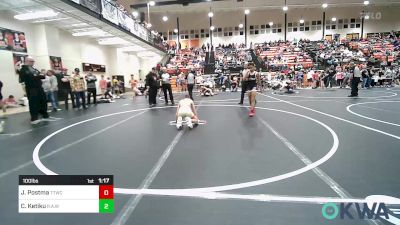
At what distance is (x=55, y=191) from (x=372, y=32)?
45.8 meters

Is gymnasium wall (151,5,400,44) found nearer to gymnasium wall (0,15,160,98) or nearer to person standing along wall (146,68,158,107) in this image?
gymnasium wall (0,15,160,98)

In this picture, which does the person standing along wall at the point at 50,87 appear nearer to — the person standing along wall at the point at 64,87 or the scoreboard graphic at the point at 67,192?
the person standing along wall at the point at 64,87

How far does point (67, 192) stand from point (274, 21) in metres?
41.0

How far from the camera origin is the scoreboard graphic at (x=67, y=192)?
1.84 m

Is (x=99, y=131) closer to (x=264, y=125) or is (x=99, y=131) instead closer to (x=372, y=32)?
(x=264, y=125)

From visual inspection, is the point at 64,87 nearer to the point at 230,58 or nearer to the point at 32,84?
the point at 32,84

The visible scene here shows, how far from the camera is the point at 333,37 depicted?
37.9 meters

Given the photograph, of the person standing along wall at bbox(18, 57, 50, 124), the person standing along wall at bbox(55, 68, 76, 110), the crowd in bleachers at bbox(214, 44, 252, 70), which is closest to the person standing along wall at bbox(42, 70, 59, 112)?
the person standing along wall at bbox(55, 68, 76, 110)

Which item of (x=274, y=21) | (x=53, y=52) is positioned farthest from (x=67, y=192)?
(x=274, y=21)

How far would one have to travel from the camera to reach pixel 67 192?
1.85 m

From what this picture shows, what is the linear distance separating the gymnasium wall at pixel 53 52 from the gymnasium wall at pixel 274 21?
18335 mm

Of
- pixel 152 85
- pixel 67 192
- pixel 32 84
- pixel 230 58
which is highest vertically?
pixel 230 58

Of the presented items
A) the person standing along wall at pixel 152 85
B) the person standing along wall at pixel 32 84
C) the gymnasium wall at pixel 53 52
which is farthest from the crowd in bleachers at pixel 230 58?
the person standing along wall at pixel 32 84

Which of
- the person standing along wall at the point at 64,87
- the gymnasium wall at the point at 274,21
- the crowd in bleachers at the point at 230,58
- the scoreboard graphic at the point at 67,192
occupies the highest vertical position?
the gymnasium wall at the point at 274,21
